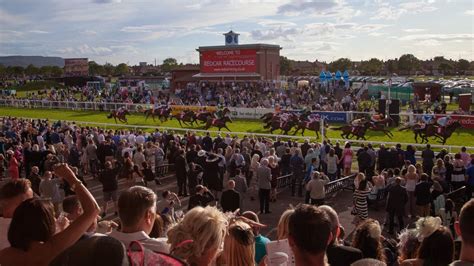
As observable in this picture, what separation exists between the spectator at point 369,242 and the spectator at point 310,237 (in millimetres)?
1905

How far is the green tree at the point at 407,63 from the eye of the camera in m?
116

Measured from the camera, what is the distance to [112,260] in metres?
2.43

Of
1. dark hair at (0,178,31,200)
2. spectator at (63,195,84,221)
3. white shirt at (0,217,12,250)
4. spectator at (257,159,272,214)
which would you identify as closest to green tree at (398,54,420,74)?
spectator at (257,159,272,214)

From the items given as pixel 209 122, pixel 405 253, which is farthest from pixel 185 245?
pixel 209 122

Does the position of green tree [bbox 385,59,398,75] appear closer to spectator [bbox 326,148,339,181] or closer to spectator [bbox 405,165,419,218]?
spectator [bbox 326,148,339,181]

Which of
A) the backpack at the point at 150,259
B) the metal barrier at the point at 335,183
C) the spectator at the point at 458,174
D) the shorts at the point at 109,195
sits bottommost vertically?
the metal barrier at the point at 335,183

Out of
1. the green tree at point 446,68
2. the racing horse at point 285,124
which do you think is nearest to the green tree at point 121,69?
the green tree at point 446,68

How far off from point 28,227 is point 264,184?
902 centimetres

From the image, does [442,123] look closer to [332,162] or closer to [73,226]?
[332,162]

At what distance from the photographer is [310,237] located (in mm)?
2809

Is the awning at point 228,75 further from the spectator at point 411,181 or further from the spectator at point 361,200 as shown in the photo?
the spectator at point 361,200

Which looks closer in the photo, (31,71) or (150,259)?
(150,259)

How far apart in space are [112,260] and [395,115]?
2686cm

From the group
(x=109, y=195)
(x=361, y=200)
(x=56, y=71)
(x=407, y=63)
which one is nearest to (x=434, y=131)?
(x=361, y=200)
